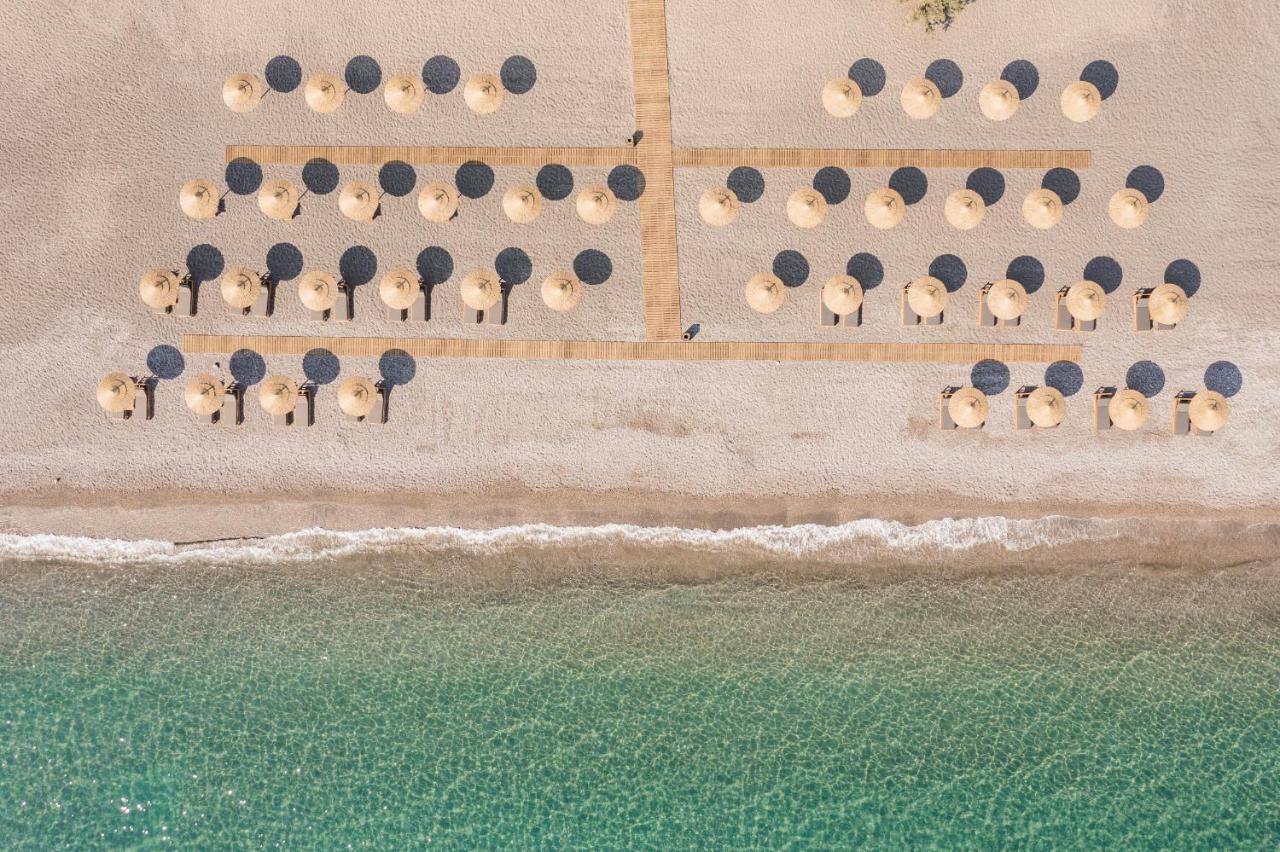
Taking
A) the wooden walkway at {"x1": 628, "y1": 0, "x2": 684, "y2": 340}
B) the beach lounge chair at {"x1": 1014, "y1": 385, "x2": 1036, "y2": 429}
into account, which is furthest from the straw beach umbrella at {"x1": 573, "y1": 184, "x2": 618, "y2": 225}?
the beach lounge chair at {"x1": 1014, "y1": 385, "x2": 1036, "y2": 429}

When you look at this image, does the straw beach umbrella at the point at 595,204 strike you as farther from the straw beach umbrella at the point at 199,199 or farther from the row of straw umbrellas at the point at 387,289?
the straw beach umbrella at the point at 199,199

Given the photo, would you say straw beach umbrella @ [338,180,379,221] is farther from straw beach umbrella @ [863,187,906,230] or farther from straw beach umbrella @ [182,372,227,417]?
straw beach umbrella @ [863,187,906,230]

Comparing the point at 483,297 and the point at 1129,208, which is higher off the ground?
the point at 1129,208

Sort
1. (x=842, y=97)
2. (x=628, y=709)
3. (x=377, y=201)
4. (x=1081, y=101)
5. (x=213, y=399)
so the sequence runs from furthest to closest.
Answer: (x=628, y=709), (x=377, y=201), (x=213, y=399), (x=842, y=97), (x=1081, y=101)

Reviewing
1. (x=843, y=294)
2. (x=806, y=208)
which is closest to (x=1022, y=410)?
(x=843, y=294)

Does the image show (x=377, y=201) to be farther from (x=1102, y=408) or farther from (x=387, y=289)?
(x=1102, y=408)

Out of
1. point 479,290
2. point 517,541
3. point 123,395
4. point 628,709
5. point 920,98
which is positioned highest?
point 920,98

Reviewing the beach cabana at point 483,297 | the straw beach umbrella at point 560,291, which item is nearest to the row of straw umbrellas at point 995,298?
the straw beach umbrella at point 560,291
